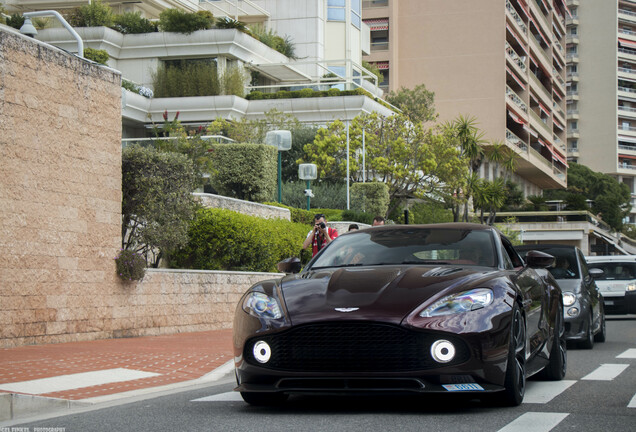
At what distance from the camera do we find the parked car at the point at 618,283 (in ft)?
73.5

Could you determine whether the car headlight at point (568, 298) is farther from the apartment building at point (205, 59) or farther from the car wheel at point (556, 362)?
the apartment building at point (205, 59)

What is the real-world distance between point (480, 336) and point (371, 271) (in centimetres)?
109

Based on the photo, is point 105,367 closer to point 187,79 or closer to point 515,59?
point 187,79

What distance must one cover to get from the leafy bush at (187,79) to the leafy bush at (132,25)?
2.02m

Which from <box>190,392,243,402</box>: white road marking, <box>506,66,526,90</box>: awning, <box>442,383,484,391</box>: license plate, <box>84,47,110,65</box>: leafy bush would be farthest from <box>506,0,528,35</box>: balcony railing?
<box>442,383,484,391</box>: license plate

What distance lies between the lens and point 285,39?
188 ft

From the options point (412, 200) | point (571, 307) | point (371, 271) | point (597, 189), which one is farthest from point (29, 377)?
point (597, 189)

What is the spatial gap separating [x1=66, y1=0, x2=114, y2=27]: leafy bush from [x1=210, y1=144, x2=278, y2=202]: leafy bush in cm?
2095

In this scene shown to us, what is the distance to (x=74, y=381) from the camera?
8.56 metres

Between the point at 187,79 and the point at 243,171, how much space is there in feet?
68.5

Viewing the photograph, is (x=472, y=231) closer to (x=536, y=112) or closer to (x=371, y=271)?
(x=371, y=271)

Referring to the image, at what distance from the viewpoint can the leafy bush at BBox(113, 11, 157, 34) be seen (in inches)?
1859

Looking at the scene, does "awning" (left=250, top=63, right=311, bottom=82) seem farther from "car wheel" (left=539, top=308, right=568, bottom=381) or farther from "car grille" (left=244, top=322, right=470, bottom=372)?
"car grille" (left=244, top=322, right=470, bottom=372)

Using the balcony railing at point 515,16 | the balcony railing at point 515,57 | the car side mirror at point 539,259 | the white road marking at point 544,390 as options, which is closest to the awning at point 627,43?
the balcony railing at point 515,16
